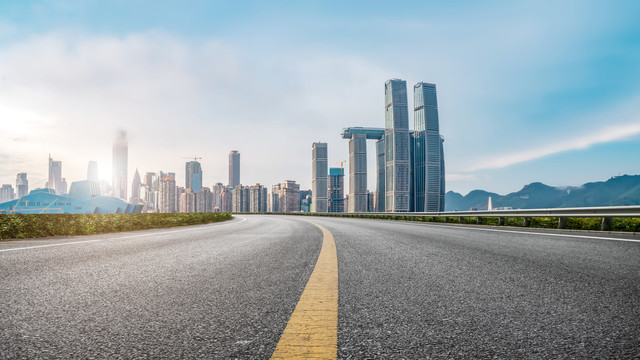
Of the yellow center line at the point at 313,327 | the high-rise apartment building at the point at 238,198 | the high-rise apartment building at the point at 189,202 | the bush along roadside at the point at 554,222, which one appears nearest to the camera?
the yellow center line at the point at 313,327

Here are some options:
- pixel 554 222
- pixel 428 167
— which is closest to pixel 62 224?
pixel 554 222

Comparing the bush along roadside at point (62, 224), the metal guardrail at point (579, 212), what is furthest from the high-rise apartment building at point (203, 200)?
the metal guardrail at point (579, 212)

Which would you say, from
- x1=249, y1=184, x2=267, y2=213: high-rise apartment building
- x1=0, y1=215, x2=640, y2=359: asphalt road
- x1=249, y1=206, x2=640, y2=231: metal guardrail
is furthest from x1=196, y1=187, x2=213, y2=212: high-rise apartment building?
x1=0, y1=215, x2=640, y2=359: asphalt road

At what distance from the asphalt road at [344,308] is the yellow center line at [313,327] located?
2.2 inches

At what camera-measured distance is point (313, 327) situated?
1737mm

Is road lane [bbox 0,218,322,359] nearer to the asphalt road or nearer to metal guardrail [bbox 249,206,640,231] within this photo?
the asphalt road

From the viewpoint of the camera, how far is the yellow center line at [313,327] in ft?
4.65

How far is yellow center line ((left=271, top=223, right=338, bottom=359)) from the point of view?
1.42m

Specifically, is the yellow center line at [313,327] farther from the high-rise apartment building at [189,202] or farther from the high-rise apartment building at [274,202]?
the high-rise apartment building at [189,202]

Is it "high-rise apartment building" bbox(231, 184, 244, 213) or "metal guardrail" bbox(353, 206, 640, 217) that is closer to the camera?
"metal guardrail" bbox(353, 206, 640, 217)

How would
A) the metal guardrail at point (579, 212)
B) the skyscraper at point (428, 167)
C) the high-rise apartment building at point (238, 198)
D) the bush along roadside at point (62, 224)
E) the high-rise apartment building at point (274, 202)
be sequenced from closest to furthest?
the bush along roadside at point (62, 224) < the metal guardrail at point (579, 212) < the high-rise apartment building at point (238, 198) < the skyscraper at point (428, 167) < the high-rise apartment building at point (274, 202)

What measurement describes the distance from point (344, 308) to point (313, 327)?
41 cm

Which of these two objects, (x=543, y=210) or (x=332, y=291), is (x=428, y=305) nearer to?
(x=332, y=291)

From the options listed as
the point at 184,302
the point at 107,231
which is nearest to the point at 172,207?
the point at 107,231
